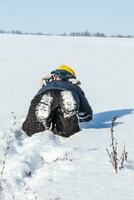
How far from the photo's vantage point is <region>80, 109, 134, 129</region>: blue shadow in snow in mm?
9043

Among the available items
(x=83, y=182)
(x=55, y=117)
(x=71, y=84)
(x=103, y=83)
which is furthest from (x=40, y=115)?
(x=103, y=83)

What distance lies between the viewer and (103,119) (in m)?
9.97

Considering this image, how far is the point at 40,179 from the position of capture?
5.39 metres

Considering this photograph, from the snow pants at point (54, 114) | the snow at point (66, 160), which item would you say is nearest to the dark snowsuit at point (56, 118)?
the snow pants at point (54, 114)

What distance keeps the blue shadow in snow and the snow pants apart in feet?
2.97

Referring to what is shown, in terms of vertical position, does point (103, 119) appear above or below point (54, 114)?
below

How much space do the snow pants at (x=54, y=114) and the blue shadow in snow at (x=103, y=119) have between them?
0.90m

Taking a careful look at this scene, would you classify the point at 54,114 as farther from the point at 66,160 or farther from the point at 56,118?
the point at 66,160

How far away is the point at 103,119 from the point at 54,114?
2.00 metres

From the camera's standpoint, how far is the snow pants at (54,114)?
7938 millimetres

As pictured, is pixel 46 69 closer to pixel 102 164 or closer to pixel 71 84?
pixel 71 84

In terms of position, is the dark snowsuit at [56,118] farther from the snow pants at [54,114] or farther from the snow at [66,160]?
the snow at [66,160]

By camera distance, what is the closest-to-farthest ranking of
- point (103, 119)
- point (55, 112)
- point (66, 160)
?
point (66, 160) < point (55, 112) < point (103, 119)

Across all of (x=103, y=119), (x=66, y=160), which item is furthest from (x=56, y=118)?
(x=66, y=160)
